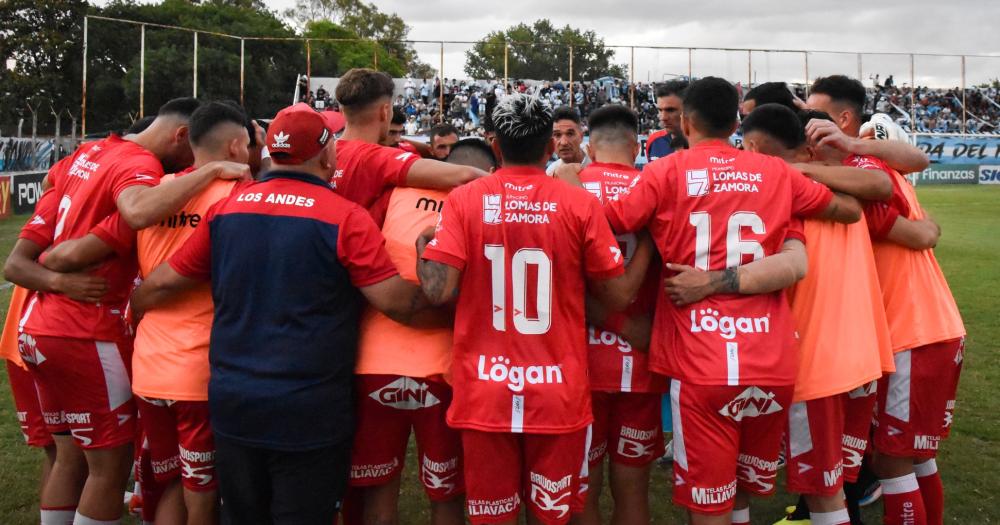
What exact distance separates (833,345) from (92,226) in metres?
3.80

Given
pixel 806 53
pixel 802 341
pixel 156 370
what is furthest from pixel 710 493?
pixel 806 53

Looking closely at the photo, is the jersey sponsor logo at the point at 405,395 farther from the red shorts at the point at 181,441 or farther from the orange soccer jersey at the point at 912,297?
the orange soccer jersey at the point at 912,297

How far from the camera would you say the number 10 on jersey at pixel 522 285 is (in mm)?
3320

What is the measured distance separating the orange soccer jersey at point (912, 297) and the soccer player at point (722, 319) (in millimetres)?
830

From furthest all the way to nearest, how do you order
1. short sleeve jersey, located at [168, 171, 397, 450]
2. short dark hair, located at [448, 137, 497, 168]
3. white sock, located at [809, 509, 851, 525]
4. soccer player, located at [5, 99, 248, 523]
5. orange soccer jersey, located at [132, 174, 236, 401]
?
short dark hair, located at [448, 137, 497, 168] < soccer player, located at [5, 99, 248, 523] < white sock, located at [809, 509, 851, 525] < orange soccer jersey, located at [132, 174, 236, 401] < short sleeve jersey, located at [168, 171, 397, 450]

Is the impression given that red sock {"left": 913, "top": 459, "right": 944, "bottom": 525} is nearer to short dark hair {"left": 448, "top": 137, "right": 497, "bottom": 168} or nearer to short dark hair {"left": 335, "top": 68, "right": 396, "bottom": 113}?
short dark hair {"left": 448, "top": 137, "right": 497, "bottom": 168}

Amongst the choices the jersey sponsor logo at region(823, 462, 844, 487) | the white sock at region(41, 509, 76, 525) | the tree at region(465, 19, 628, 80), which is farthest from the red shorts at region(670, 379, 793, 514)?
the tree at region(465, 19, 628, 80)

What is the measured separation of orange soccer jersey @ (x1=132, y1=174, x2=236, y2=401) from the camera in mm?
3629

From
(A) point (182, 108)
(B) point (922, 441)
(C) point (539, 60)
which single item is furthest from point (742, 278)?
(C) point (539, 60)

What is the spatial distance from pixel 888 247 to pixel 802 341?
0.90 metres

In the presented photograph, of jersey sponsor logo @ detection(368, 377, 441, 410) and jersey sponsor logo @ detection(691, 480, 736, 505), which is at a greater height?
jersey sponsor logo @ detection(368, 377, 441, 410)

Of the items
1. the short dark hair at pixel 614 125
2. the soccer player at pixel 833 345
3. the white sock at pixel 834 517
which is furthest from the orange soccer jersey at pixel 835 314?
the short dark hair at pixel 614 125

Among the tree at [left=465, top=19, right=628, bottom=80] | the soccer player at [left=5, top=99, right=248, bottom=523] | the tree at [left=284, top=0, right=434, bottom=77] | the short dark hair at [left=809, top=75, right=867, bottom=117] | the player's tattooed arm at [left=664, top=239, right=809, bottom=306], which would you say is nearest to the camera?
the player's tattooed arm at [left=664, top=239, right=809, bottom=306]

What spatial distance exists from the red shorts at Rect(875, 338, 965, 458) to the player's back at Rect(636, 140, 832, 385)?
1026 millimetres
